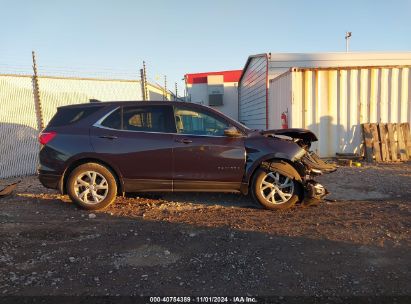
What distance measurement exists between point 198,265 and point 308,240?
4.82 feet

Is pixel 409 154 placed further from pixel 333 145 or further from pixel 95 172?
pixel 95 172

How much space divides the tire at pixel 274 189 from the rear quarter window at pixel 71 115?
9.40 feet

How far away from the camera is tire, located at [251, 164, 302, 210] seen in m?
5.62

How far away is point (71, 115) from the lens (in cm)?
587

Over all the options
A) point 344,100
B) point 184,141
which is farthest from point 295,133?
point 344,100

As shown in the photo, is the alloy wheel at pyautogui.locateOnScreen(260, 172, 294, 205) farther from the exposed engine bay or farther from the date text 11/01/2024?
the date text 11/01/2024

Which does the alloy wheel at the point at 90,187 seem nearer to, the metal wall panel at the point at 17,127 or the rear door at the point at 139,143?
the rear door at the point at 139,143

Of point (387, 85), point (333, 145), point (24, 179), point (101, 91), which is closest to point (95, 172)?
point (24, 179)

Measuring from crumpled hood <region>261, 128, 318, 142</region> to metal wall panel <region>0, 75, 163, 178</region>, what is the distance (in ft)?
18.9

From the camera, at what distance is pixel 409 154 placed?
1010 cm

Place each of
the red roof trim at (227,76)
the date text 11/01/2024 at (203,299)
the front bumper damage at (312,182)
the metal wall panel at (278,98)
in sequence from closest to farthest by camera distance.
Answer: the date text 11/01/2024 at (203,299), the front bumper damage at (312,182), the metal wall panel at (278,98), the red roof trim at (227,76)

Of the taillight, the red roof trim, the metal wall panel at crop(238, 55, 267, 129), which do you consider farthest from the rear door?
the red roof trim

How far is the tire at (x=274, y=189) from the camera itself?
5.62 meters

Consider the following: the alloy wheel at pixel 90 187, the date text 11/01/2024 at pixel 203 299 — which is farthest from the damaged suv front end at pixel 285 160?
the date text 11/01/2024 at pixel 203 299
